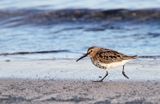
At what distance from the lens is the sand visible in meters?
7.80

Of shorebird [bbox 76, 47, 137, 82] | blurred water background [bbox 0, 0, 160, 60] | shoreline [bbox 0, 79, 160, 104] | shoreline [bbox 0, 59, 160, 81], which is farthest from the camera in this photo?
blurred water background [bbox 0, 0, 160, 60]

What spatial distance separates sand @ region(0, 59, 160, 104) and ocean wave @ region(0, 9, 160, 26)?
6496mm

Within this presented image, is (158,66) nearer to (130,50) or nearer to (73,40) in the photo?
(130,50)

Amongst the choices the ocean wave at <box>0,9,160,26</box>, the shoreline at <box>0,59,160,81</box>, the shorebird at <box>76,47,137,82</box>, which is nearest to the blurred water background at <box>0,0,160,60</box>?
the ocean wave at <box>0,9,160,26</box>

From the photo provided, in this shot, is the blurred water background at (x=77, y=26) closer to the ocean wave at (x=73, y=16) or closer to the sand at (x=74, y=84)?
the ocean wave at (x=73, y=16)

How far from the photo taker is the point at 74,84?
866cm

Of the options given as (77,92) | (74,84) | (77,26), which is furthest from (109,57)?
(77,26)

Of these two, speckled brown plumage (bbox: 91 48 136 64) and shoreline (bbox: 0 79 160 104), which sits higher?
speckled brown plumage (bbox: 91 48 136 64)

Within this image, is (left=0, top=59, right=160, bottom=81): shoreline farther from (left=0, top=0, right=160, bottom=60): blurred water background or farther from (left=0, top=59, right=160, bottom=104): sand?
(left=0, top=0, right=160, bottom=60): blurred water background

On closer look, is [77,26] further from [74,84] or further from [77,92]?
[77,92]

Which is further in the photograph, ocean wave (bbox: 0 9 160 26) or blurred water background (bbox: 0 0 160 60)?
ocean wave (bbox: 0 9 160 26)

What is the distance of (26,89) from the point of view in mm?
8445

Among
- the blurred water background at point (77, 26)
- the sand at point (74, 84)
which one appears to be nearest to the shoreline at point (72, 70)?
the sand at point (74, 84)

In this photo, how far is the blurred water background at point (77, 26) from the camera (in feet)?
42.5
